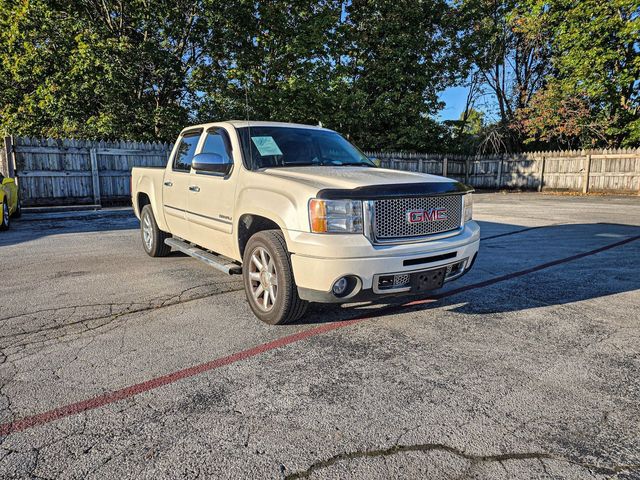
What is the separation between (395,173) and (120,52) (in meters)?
17.5

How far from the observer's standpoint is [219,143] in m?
5.02

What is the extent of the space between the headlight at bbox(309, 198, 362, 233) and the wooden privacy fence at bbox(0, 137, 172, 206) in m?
14.3

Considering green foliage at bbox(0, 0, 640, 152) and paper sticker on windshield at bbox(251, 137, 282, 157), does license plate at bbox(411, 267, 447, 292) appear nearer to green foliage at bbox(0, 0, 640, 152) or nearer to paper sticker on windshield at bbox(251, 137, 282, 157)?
paper sticker on windshield at bbox(251, 137, 282, 157)

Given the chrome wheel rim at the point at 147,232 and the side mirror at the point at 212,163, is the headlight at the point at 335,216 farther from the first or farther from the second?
the chrome wheel rim at the point at 147,232

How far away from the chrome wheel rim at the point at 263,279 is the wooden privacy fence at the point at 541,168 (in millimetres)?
18447

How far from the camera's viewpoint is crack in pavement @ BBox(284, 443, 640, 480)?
2027 millimetres

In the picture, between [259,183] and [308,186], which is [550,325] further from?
[259,183]

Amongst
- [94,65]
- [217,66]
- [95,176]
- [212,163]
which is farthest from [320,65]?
[212,163]

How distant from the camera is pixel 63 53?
57.6 feet

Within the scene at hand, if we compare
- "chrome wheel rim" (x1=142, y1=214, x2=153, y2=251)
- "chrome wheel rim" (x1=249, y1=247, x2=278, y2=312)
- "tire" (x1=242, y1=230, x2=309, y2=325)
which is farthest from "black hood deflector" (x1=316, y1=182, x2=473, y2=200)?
"chrome wheel rim" (x1=142, y1=214, x2=153, y2=251)

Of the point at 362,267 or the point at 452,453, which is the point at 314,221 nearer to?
the point at 362,267

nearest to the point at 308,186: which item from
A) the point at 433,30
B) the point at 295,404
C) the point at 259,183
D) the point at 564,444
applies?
the point at 259,183

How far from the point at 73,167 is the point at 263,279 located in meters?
14.0

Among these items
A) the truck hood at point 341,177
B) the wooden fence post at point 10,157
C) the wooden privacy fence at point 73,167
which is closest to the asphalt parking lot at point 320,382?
the truck hood at point 341,177
